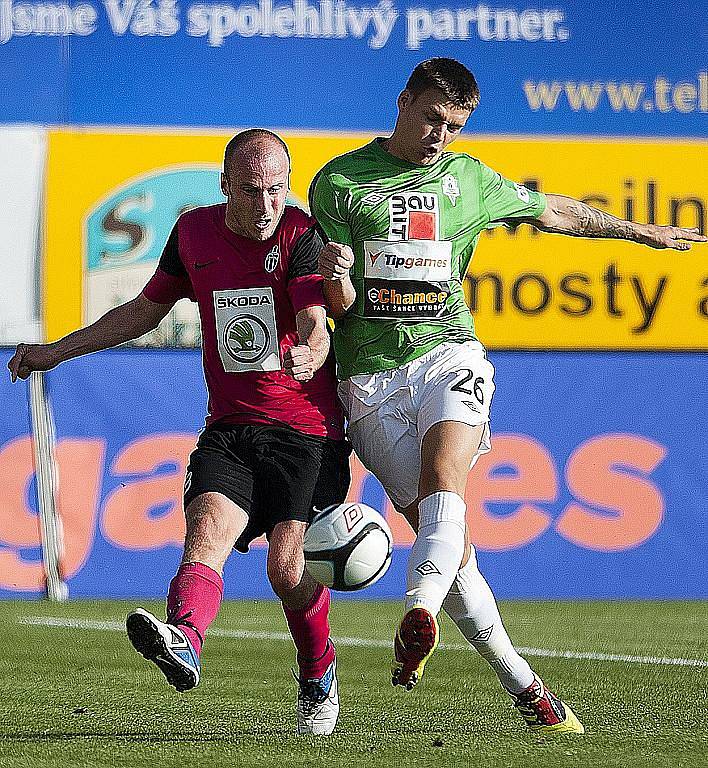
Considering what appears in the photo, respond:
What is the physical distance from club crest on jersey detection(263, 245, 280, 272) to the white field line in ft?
9.04

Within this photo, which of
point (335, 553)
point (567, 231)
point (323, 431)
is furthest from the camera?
point (567, 231)

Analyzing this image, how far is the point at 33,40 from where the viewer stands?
352 inches

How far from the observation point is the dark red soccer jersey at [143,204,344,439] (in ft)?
13.7

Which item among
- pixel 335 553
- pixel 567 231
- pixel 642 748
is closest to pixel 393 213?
pixel 567 231

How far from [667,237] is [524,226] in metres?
4.44

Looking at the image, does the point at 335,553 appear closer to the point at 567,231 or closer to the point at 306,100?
the point at 567,231

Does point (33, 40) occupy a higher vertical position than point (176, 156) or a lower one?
higher

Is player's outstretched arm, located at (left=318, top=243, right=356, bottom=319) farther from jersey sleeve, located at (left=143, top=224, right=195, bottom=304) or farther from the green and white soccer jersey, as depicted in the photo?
jersey sleeve, located at (left=143, top=224, right=195, bottom=304)

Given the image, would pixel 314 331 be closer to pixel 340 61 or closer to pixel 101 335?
pixel 101 335

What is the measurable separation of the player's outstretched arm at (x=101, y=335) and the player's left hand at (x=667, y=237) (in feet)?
5.22

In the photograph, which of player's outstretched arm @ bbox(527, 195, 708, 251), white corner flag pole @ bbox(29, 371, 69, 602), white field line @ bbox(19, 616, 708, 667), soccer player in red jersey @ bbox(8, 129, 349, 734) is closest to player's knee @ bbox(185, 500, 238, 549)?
soccer player in red jersey @ bbox(8, 129, 349, 734)

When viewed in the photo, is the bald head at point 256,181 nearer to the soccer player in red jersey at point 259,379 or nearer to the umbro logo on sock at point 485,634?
the soccer player in red jersey at point 259,379

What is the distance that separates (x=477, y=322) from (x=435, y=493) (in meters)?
5.29

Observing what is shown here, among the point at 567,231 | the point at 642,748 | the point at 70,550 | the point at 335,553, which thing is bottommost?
the point at 70,550
